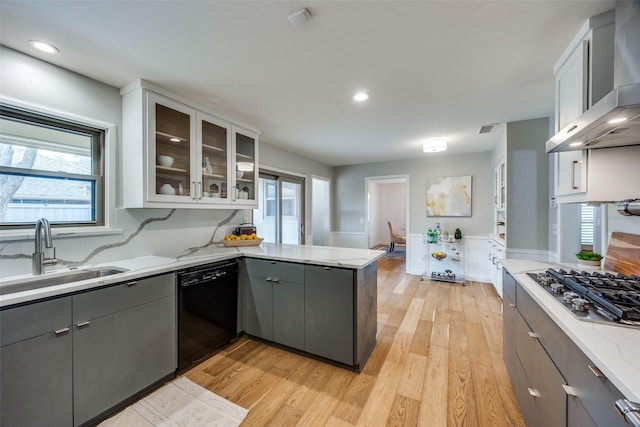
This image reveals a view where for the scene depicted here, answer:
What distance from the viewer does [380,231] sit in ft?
32.4

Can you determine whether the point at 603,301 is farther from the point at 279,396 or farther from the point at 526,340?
the point at 279,396

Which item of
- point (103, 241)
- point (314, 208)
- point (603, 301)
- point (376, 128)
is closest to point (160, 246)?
point (103, 241)

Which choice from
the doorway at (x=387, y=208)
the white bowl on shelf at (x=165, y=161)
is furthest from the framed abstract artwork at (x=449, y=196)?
the white bowl on shelf at (x=165, y=161)

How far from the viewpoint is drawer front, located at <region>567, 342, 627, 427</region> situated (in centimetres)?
74

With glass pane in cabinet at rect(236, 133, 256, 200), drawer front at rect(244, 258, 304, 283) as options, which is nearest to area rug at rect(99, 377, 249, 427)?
drawer front at rect(244, 258, 304, 283)

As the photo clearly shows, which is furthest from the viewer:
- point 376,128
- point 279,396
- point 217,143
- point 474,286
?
point 474,286

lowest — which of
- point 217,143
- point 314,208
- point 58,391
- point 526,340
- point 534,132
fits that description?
point 58,391

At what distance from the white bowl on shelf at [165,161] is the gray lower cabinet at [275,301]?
1170mm

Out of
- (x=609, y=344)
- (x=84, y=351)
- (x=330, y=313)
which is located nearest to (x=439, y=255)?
(x=330, y=313)

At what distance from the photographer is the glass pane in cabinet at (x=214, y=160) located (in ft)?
8.73

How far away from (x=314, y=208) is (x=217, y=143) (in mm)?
3575

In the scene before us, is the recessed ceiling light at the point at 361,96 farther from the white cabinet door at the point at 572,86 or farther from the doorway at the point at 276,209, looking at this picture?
the doorway at the point at 276,209

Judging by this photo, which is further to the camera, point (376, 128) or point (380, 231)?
point (380, 231)

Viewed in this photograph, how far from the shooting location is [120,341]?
1682mm
